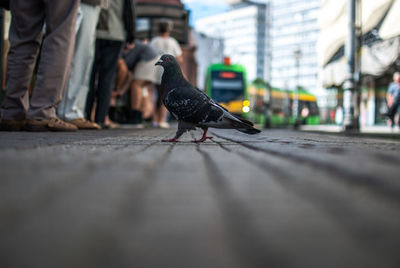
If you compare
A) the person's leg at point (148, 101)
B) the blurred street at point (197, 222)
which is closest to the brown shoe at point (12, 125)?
the blurred street at point (197, 222)

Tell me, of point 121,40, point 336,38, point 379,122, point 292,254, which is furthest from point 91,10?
point 379,122

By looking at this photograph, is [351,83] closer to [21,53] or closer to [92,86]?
[92,86]

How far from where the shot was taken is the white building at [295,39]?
77625 millimetres

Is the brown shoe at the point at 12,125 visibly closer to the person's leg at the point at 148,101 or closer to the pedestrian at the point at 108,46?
the pedestrian at the point at 108,46

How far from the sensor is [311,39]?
7819 centimetres

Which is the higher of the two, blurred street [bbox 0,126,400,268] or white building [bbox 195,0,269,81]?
white building [bbox 195,0,269,81]

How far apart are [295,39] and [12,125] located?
273 ft

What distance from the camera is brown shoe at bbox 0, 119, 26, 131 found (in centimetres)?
303

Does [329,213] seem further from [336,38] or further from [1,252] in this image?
[336,38]

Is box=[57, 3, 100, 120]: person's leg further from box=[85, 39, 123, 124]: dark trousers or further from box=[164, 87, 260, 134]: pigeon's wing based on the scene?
box=[164, 87, 260, 134]: pigeon's wing

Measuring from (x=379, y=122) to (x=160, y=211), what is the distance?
96.7 ft

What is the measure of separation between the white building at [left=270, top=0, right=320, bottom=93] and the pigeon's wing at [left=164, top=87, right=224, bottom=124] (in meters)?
75.3

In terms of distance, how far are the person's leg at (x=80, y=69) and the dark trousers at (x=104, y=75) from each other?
2.48ft

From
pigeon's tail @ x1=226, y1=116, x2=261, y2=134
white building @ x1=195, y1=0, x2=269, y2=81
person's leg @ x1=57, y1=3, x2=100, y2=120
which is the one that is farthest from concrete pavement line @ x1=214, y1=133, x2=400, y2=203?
white building @ x1=195, y1=0, x2=269, y2=81
